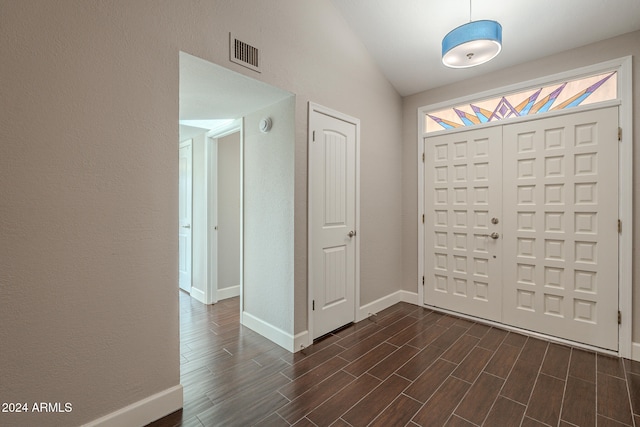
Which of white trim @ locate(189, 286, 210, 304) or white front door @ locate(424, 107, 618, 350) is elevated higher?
white front door @ locate(424, 107, 618, 350)

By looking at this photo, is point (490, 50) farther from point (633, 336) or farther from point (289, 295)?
point (633, 336)

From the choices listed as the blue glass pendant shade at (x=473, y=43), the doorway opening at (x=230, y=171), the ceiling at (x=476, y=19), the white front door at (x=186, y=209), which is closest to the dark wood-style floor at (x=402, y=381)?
the doorway opening at (x=230, y=171)

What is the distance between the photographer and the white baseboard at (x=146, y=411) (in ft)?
5.16

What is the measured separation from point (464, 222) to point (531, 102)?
1429 millimetres

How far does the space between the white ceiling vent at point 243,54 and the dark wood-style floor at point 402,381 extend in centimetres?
241

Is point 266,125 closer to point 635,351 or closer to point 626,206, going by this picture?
point 626,206

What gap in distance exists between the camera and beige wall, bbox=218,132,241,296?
3982 millimetres

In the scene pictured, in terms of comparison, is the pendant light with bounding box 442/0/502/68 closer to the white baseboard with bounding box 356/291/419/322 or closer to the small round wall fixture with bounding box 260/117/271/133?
the small round wall fixture with bounding box 260/117/271/133

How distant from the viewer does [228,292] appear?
408 centimetres

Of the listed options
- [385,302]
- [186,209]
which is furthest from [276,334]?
[186,209]

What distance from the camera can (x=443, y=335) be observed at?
9.46 ft

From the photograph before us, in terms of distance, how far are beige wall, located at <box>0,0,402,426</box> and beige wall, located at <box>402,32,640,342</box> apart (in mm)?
2479

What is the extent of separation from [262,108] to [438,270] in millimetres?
2853

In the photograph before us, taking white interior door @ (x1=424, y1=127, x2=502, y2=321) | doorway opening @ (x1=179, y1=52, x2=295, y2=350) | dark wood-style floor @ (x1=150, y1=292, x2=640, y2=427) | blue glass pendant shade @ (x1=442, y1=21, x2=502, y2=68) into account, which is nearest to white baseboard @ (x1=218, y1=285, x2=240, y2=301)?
doorway opening @ (x1=179, y1=52, x2=295, y2=350)
